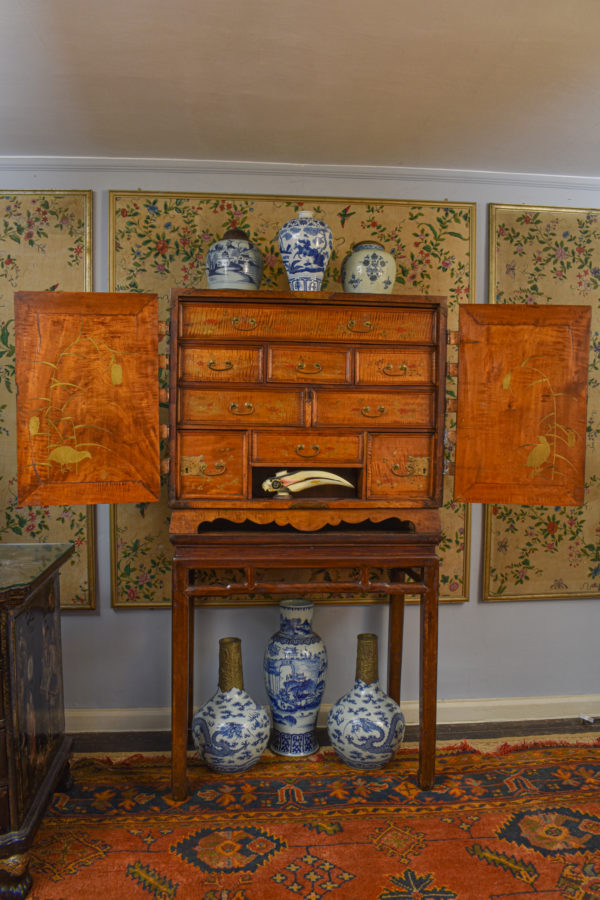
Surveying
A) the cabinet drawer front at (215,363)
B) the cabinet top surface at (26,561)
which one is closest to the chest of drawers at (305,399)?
the cabinet drawer front at (215,363)

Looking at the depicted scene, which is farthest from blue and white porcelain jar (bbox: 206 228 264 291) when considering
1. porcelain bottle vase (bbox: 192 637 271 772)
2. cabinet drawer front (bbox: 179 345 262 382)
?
porcelain bottle vase (bbox: 192 637 271 772)

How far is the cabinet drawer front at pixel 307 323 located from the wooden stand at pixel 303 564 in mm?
678

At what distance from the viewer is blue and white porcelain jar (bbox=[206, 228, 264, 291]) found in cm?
255

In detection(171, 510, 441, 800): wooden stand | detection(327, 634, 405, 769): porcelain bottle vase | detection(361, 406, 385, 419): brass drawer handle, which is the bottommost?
detection(327, 634, 405, 769): porcelain bottle vase

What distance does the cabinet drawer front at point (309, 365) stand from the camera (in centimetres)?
246

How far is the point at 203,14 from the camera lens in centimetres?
186

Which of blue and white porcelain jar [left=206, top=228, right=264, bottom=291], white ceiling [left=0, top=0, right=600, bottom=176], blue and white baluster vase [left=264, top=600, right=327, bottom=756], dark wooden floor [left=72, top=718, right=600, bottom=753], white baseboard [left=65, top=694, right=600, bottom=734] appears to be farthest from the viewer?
white baseboard [left=65, top=694, right=600, bottom=734]

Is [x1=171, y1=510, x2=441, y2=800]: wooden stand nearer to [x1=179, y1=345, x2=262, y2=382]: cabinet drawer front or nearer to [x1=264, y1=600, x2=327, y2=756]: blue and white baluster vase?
[x1=264, y1=600, x2=327, y2=756]: blue and white baluster vase

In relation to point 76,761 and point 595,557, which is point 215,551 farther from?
point 595,557

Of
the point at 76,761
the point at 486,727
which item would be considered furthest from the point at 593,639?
the point at 76,761

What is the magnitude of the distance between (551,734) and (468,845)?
1.01m

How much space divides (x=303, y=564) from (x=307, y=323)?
90 centimetres

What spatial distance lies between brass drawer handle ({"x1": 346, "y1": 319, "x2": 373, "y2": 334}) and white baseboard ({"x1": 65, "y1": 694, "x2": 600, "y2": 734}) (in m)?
1.74

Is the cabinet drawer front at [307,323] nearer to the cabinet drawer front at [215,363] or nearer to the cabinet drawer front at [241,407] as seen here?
the cabinet drawer front at [215,363]
